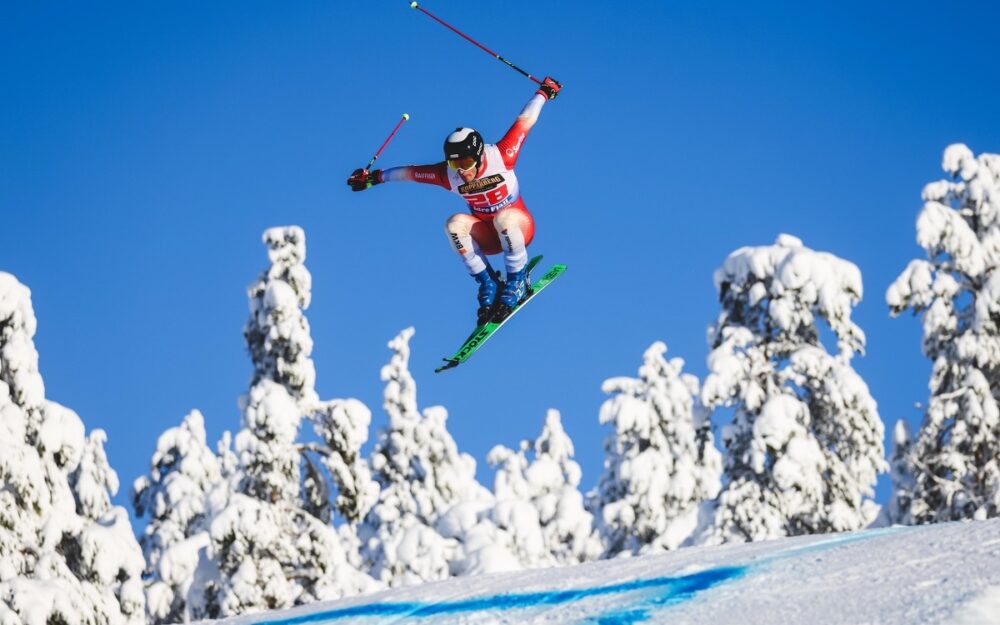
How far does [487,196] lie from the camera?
44.2 feet

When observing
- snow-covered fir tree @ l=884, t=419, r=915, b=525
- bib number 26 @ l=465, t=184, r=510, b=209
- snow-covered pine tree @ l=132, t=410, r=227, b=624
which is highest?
snow-covered pine tree @ l=132, t=410, r=227, b=624

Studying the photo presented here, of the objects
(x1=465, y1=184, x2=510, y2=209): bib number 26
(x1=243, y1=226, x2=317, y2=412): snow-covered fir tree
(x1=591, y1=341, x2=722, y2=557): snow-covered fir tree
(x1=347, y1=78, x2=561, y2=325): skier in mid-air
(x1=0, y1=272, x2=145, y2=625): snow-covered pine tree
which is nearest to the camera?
(x1=347, y1=78, x2=561, y2=325): skier in mid-air

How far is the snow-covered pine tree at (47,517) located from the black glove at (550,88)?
7.75m

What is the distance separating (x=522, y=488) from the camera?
40500 mm

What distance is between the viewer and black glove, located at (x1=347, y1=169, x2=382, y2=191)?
1405cm

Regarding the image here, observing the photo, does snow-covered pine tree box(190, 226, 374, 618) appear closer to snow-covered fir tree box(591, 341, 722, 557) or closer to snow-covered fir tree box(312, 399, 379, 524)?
snow-covered fir tree box(312, 399, 379, 524)

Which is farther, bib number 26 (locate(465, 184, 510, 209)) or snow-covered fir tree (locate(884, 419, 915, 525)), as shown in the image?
snow-covered fir tree (locate(884, 419, 915, 525))

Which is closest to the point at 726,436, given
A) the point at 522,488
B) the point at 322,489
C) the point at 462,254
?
the point at 322,489

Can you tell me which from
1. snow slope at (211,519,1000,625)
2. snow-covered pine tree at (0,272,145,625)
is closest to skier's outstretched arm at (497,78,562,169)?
snow slope at (211,519,1000,625)

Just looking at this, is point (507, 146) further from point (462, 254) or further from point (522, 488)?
point (522, 488)

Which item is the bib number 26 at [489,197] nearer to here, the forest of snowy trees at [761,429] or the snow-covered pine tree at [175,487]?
the forest of snowy trees at [761,429]

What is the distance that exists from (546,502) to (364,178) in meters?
20.9

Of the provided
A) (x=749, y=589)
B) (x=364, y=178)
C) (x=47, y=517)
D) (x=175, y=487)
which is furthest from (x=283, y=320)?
(x=749, y=589)

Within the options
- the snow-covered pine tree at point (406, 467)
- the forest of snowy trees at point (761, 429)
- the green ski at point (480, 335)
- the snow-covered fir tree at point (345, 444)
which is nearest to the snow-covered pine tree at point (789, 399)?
the forest of snowy trees at point (761, 429)
